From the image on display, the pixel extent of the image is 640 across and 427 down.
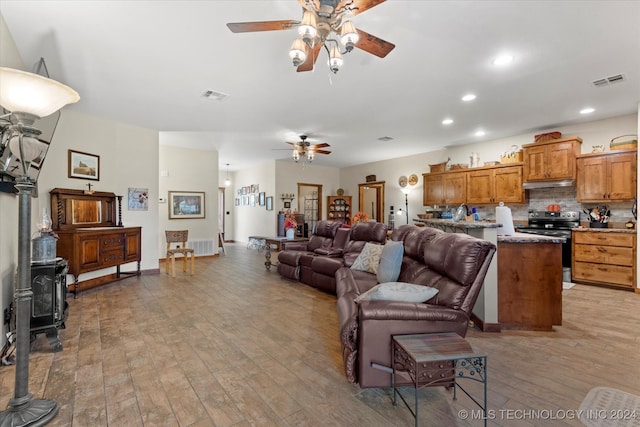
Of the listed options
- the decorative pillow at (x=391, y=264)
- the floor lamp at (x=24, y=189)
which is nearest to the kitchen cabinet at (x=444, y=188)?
the decorative pillow at (x=391, y=264)

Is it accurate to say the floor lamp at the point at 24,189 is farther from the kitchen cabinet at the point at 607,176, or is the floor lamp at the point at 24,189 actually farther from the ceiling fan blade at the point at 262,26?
the kitchen cabinet at the point at 607,176

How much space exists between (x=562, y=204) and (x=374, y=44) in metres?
5.26

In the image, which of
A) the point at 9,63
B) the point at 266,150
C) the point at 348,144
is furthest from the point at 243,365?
the point at 266,150

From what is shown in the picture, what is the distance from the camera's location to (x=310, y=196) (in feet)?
33.7

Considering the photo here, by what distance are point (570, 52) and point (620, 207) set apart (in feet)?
11.6

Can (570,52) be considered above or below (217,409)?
above

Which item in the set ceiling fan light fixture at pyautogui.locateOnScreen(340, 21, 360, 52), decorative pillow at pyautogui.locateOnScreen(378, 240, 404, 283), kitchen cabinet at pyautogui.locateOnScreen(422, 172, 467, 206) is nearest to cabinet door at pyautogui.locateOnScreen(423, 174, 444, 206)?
kitchen cabinet at pyautogui.locateOnScreen(422, 172, 467, 206)

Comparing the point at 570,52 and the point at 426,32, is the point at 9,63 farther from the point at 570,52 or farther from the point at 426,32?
the point at 570,52

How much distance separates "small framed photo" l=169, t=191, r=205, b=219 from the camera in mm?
7312

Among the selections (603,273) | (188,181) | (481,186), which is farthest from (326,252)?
(188,181)

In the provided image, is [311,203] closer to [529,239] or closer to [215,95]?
[215,95]

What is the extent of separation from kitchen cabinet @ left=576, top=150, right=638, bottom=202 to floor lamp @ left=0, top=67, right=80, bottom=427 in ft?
22.2

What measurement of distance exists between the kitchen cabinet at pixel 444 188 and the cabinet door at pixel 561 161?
1561 mm

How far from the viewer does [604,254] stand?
4691 millimetres
